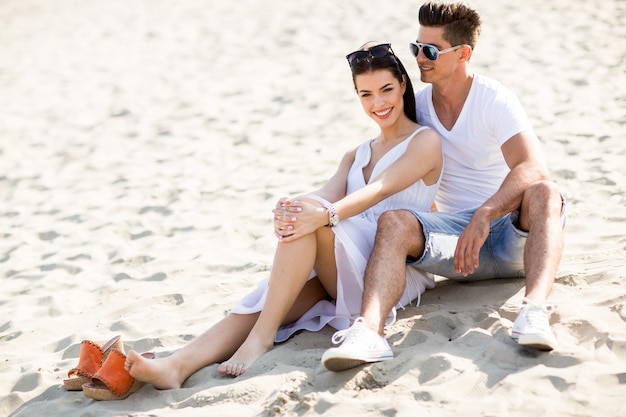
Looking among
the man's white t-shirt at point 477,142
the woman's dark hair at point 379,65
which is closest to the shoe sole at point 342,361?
the man's white t-shirt at point 477,142

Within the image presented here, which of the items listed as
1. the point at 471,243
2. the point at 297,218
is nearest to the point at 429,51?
the point at 471,243

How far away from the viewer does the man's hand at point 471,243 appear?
354 centimetres

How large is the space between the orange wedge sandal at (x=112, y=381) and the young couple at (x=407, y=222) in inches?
3.7

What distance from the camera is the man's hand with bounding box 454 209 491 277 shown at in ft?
11.6

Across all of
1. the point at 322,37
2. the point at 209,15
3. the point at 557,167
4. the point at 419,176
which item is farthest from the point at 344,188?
the point at 209,15

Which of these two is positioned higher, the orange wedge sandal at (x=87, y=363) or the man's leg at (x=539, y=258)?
the man's leg at (x=539, y=258)

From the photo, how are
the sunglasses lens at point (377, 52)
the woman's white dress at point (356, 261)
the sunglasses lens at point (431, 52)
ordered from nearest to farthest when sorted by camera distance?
the woman's white dress at point (356, 261)
the sunglasses lens at point (377, 52)
the sunglasses lens at point (431, 52)

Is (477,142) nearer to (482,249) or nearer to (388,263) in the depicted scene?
(482,249)

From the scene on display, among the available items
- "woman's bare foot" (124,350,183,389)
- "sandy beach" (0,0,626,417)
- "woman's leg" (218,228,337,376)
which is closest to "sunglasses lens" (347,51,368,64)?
"woman's leg" (218,228,337,376)

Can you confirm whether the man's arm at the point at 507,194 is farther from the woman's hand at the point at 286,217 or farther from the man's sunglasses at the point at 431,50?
the woman's hand at the point at 286,217

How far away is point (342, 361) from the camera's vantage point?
10.4 feet

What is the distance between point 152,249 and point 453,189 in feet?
7.48

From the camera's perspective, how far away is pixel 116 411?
10.8ft

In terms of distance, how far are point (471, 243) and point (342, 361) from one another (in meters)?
0.83
